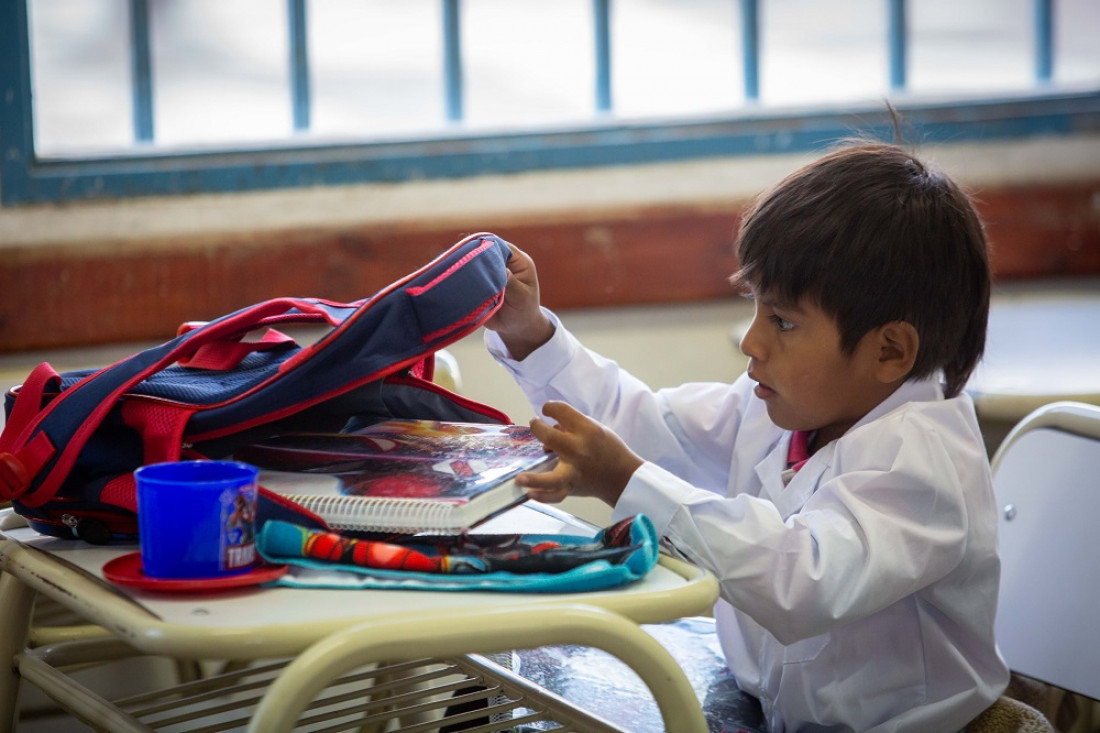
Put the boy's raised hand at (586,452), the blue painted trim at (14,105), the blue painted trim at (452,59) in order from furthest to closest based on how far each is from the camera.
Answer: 1. the blue painted trim at (452,59)
2. the blue painted trim at (14,105)
3. the boy's raised hand at (586,452)

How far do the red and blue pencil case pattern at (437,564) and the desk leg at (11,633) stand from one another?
0.38 metres

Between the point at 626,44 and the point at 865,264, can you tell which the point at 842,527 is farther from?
the point at 626,44

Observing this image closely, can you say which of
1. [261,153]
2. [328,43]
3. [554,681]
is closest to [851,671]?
[554,681]

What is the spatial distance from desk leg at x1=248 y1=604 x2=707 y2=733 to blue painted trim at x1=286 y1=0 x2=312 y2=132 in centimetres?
160

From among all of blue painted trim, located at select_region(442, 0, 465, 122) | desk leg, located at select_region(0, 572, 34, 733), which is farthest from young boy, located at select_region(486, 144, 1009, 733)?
blue painted trim, located at select_region(442, 0, 465, 122)

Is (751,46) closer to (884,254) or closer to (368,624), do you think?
(884,254)

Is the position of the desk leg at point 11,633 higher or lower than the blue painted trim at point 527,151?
lower

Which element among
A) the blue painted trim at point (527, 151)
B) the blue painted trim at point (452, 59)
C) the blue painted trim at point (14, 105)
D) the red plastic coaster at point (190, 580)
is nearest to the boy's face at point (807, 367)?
the red plastic coaster at point (190, 580)

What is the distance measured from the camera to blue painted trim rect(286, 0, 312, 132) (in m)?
2.14

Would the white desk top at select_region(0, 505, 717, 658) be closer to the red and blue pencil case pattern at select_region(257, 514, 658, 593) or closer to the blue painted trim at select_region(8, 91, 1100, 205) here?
the red and blue pencil case pattern at select_region(257, 514, 658, 593)

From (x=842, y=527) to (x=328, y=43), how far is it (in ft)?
5.19

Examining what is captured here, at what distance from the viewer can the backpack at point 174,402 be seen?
911 millimetres

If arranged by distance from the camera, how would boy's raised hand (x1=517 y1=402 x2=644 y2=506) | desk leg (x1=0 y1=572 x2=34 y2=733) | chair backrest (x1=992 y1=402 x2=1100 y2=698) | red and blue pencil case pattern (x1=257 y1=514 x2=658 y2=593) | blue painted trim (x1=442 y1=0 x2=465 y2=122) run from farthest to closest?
blue painted trim (x1=442 y1=0 x2=465 y2=122) → chair backrest (x1=992 y1=402 x2=1100 y2=698) → desk leg (x1=0 y1=572 x2=34 y2=733) → boy's raised hand (x1=517 y1=402 x2=644 y2=506) → red and blue pencil case pattern (x1=257 y1=514 x2=658 y2=593)

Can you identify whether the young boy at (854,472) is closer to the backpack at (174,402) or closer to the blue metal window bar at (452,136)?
the backpack at (174,402)
